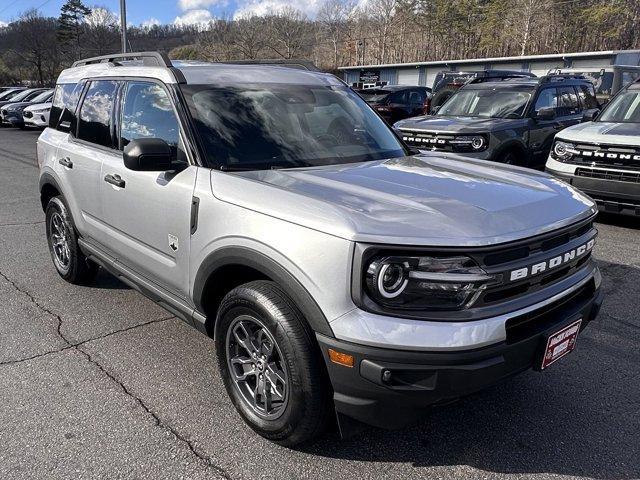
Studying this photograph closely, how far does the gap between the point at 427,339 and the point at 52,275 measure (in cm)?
420

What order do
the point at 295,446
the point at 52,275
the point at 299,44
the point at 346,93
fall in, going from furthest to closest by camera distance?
the point at 299,44 → the point at 52,275 → the point at 346,93 → the point at 295,446

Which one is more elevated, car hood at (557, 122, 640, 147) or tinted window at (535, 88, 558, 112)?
tinted window at (535, 88, 558, 112)

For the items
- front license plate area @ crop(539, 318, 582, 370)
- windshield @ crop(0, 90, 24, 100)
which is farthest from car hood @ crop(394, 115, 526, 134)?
windshield @ crop(0, 90, 24, 100)

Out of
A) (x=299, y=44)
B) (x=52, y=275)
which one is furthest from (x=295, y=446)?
(x=299, y=44)

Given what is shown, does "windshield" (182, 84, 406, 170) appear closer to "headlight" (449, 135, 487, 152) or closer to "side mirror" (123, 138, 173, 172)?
"side mirror" (123, 138, 173, 172)

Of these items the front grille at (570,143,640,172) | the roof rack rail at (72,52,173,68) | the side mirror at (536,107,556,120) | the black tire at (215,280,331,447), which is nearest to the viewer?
the black tire at (215,280,331,447)

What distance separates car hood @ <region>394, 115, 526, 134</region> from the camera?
8.08 m

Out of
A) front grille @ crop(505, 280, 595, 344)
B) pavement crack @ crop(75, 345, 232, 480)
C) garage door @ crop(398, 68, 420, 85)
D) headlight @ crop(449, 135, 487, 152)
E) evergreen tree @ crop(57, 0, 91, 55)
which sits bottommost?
pavement crack @ crop(75, 345, 232, 480)

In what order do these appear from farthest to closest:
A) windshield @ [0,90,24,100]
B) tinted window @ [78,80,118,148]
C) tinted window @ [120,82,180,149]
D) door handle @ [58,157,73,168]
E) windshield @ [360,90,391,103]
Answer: windshield @ [0,90,24,100] → windshield @ [360,90,391,103] → door handle @ [58,157,73,168] → tinted window @ [78,80,118,148] → tinted window @ [120,82,180,149]

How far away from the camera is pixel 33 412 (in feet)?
9.45

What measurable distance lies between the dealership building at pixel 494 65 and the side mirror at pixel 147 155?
101 ft

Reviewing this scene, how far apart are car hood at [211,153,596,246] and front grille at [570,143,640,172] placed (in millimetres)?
3873

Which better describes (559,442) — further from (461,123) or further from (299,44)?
(299,44)

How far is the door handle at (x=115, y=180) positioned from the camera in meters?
3.47
